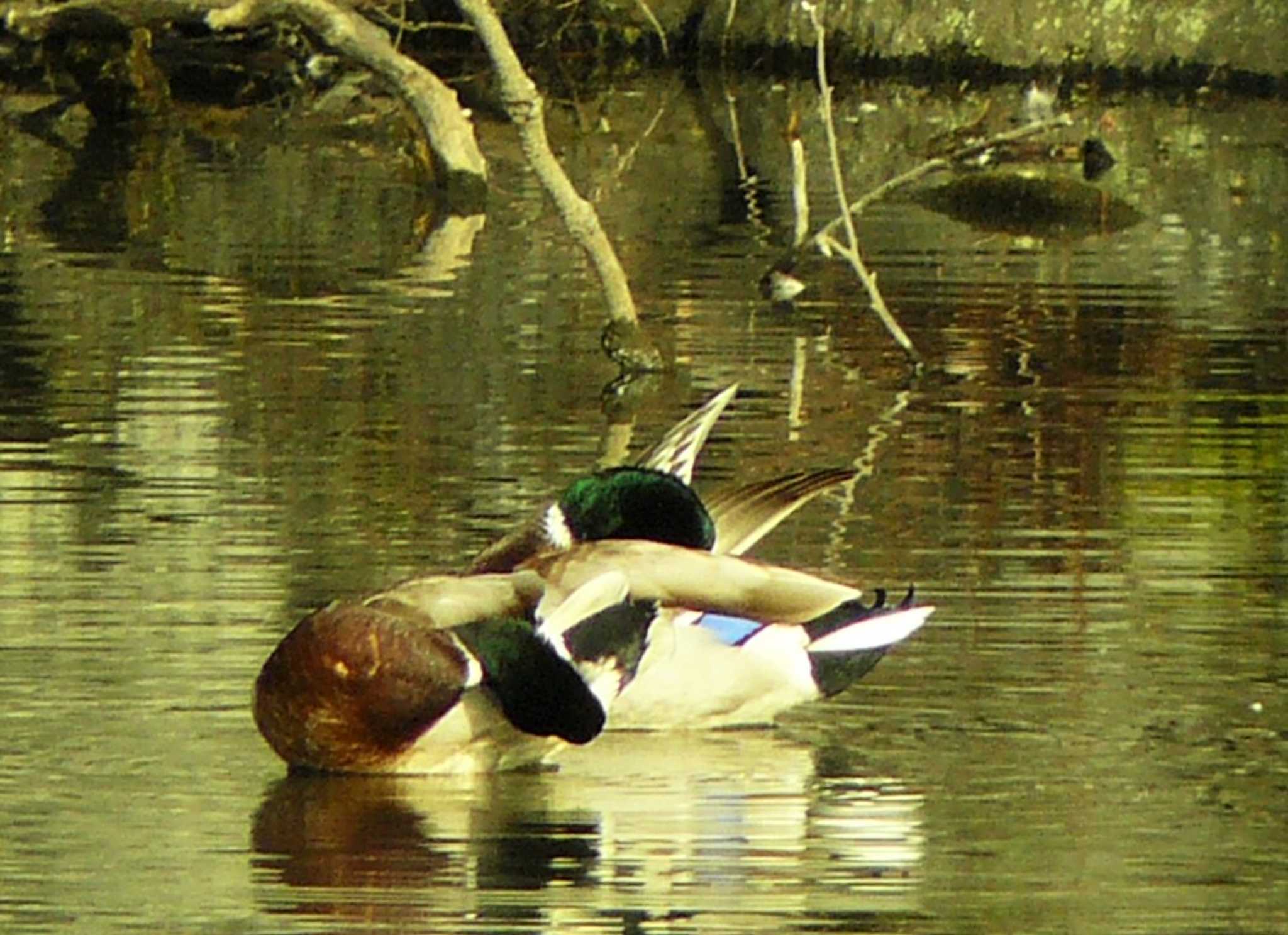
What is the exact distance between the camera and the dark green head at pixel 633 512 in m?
6.57

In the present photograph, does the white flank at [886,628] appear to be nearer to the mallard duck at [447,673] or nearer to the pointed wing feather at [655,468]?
the mallard duck at [447,673]

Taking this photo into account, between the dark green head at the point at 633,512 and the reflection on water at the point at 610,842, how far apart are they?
0.36 m

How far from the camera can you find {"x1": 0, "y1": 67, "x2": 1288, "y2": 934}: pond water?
5.57 m

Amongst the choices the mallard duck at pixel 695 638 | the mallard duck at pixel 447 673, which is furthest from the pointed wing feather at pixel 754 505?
the mallard duck at pixel 447 673

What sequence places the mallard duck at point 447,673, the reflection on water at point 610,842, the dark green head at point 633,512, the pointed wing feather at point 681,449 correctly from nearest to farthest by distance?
the reflection on water at point 610,842 → the mallard duck at point 447,673 → the dark green head at point 633,512 → the pointed wing feather at point 681,449

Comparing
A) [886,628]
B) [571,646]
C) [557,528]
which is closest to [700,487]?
[557,528]

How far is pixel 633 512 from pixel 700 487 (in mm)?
2548

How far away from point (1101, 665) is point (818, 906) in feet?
5.31

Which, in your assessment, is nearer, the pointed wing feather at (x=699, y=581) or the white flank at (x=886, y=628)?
the pointed wing feather at (x=699, y=581)

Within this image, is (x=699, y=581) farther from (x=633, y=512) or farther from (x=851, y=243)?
(x=851, y=243)

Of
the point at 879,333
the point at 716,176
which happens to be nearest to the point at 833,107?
the point at 716,176

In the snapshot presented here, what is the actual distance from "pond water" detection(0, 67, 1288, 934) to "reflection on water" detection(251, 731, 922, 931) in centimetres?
1

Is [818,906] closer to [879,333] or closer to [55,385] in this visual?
[55,385]

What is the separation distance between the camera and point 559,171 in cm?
1120
